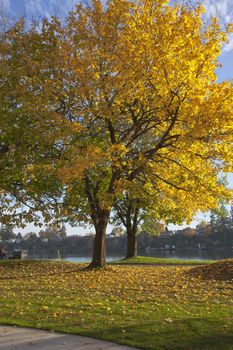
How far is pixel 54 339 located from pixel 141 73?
1168 centimetres

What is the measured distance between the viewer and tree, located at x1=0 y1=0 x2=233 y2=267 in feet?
51.5

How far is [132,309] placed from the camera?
9023 mm

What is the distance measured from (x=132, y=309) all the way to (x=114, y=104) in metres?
9.86

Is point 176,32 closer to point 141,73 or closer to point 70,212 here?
point 141,73

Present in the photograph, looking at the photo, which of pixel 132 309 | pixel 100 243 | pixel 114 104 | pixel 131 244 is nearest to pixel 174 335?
pixel 132 309

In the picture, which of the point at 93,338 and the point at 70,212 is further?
the point at 70,212

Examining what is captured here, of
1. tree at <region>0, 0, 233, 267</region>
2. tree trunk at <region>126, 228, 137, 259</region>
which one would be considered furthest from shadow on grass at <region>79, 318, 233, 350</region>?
tree trunk at <region>126, 228, 137, 259</region>

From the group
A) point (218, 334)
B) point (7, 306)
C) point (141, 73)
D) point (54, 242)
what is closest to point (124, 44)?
point (141, 73)

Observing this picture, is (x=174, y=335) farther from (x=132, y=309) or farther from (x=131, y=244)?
(x=131, y=244)

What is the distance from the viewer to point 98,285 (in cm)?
1359

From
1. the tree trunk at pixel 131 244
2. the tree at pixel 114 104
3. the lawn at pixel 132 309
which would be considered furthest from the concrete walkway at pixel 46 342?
the tree trunk at pixel 131 244

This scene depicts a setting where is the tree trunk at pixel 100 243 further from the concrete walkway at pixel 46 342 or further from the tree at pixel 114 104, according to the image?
the concrete walkway at pixel 46 342

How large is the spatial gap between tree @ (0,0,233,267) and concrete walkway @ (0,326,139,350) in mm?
8250

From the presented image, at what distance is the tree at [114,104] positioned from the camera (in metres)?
15.7
